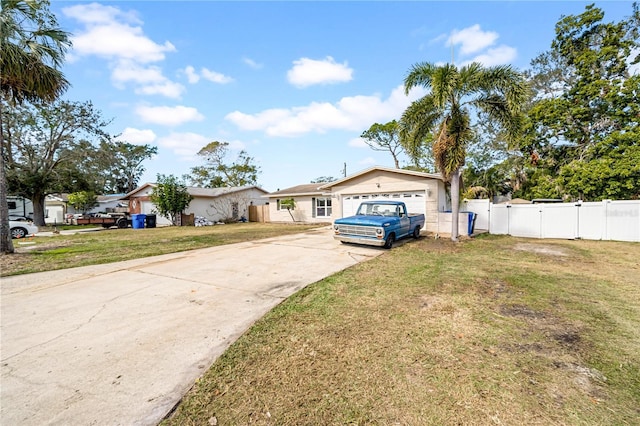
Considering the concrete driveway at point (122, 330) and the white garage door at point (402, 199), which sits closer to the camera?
the concrete driveway at point (122, 330)

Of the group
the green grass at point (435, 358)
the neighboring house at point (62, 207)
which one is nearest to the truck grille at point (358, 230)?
the green grass at point (435, 358)

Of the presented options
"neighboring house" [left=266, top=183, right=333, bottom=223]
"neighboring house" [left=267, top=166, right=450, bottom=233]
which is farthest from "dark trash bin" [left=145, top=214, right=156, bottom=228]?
"neighboring house" [left=267, top=166, right=450, bottom=233]

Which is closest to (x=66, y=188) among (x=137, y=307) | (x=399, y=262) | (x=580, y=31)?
(x=137, y=307)

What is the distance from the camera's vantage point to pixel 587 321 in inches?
152

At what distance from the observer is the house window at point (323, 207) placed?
75.9ft

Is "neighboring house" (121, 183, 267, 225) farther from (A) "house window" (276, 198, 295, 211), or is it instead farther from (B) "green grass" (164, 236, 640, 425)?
(B) "green grass" (164, 236, 640, 425)

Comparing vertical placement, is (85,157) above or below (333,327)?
above

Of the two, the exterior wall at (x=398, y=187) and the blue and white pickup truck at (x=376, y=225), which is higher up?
the exterior wall at (x=398, y=187)

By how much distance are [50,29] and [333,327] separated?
13.1m

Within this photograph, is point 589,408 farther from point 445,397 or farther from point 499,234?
point 499,234

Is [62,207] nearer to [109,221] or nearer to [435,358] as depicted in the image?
[109,221]

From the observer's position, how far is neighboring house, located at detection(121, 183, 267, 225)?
2509 centimetres

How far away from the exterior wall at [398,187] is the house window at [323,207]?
5161 mm

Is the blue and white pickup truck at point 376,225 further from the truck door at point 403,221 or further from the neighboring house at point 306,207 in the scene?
the neighboring house at point 306,207
